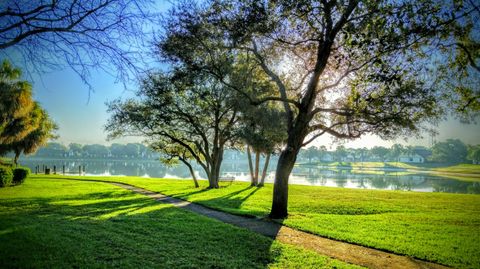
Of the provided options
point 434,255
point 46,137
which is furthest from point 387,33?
point 46,137

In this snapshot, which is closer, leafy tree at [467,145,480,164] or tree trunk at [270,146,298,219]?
tree trunk at [270,146,298,219]

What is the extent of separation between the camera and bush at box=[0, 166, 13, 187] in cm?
2461

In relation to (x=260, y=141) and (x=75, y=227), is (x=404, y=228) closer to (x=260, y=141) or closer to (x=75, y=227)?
(x=75, y=227)

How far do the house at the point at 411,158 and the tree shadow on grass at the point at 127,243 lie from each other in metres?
183

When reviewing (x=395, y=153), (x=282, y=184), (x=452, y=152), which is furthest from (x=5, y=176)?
(x=395, y=153)

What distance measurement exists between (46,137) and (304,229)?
169 ft

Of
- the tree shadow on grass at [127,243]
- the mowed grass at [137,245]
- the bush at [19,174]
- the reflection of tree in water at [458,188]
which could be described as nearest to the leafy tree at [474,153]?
the reflection of tree in water at [458,188]

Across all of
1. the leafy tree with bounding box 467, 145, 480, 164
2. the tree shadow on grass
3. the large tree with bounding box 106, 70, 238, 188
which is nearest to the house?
the leafy tree with bounding box 467, 145, 480, 164

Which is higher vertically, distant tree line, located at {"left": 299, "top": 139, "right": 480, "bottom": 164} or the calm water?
distant tree line, located at {"left": 299, "top": 139, "right": 480, "bottom": 164}

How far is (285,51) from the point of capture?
1706 centimetres

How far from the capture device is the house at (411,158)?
546 ft

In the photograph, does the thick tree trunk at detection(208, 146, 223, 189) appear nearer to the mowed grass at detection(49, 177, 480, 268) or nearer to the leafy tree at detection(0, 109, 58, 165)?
the mowed grass at detection(49, 177, 480, 268)

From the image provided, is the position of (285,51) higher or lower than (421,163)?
higher

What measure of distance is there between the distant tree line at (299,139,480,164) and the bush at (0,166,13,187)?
113 m
